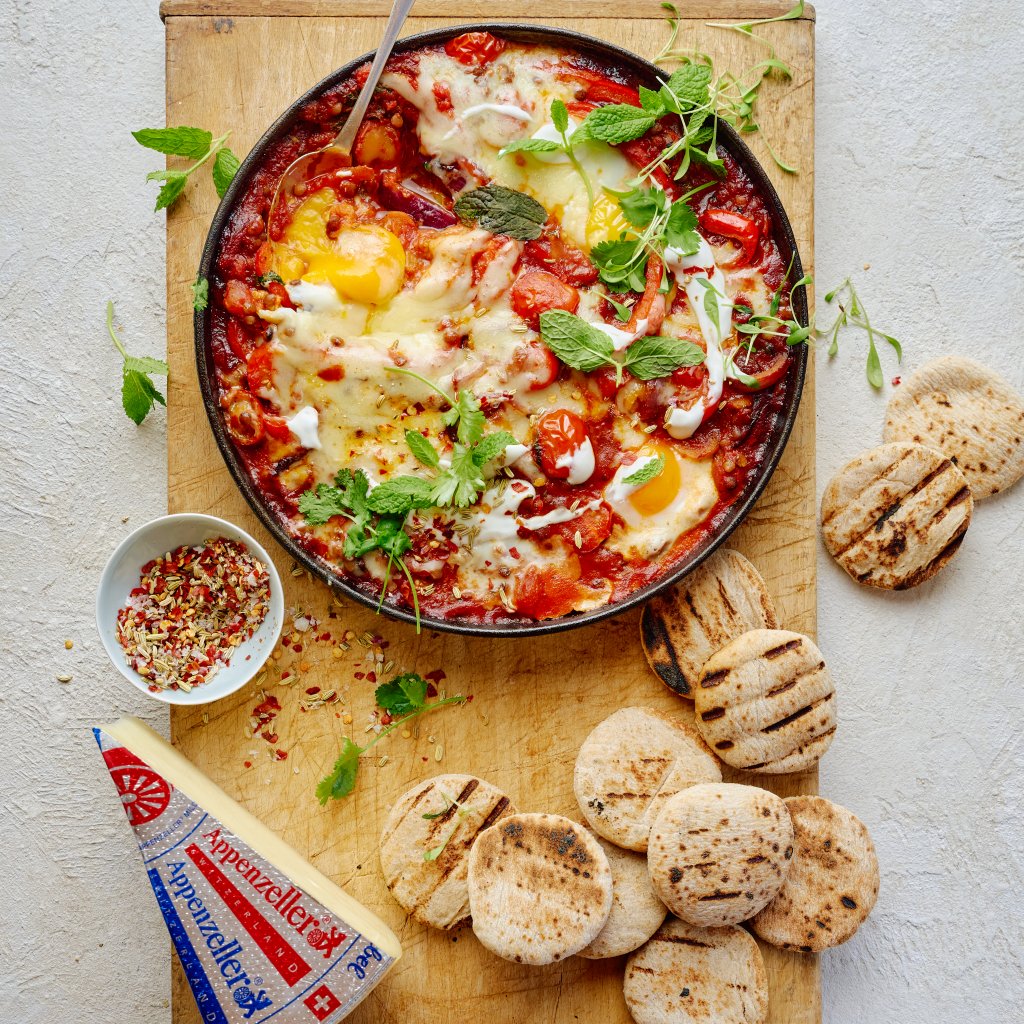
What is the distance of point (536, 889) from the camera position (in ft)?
12.7


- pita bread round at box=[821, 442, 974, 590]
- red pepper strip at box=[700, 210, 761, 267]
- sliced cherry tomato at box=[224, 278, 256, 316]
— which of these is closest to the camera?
sliced cherry tomato at box=[224, 278, 256, 316]

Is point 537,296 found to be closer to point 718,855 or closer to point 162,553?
point 162,553

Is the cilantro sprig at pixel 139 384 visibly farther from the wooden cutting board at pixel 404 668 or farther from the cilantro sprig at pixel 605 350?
the cilantro sprig at pixel 605 350

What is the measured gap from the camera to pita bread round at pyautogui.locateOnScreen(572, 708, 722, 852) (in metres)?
4.01

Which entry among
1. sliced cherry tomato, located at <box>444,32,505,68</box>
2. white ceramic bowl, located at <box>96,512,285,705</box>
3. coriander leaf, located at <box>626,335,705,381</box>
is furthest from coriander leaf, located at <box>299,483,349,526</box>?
sliced cherry tomato, located at <box>444,32,505,68</box>

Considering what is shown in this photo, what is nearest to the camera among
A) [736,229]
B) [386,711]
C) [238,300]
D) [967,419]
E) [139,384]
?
[238,300]

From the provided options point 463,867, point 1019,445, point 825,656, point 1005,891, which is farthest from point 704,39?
point 1005,891

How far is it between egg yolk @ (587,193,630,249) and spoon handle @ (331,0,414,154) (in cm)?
99

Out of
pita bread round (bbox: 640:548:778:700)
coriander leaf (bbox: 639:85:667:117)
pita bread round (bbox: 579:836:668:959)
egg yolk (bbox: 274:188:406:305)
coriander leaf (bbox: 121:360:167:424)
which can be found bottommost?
pita bread round (bbox: 579:836:668:959)

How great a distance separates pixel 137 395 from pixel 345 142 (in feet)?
4.61

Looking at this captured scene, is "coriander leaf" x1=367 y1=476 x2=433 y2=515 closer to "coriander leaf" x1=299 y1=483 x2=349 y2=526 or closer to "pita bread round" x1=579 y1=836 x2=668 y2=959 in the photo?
"coriander leaf" x1=299 y1=483 x2=349 y2=526

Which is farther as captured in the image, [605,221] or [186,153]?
[186,153]

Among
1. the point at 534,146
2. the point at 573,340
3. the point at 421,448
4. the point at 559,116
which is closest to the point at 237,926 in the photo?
the point at 421,448

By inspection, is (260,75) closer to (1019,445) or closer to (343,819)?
(343,819)
